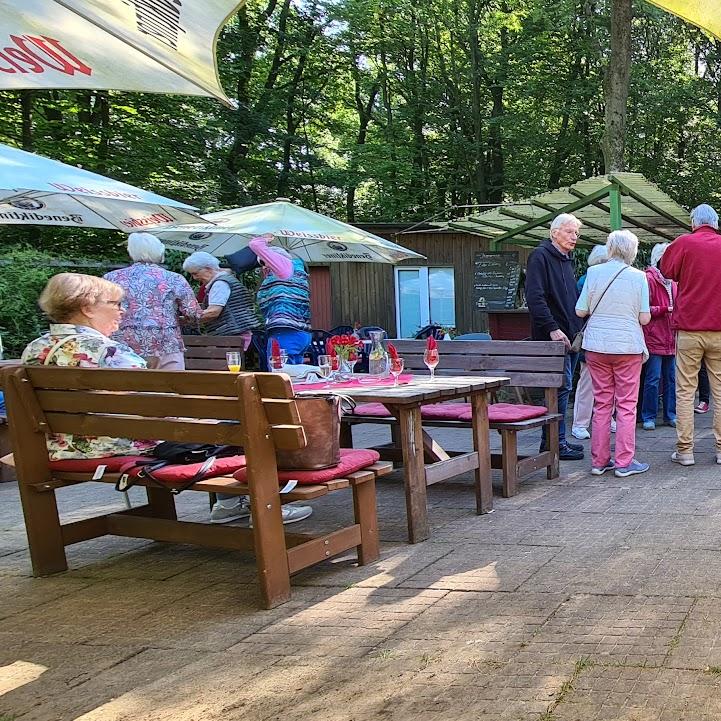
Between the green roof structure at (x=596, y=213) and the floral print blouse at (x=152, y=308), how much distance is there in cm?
565

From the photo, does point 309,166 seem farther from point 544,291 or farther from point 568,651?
point 568,651

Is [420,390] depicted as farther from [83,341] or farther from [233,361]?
[83,341]

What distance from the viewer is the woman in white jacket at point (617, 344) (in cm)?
672

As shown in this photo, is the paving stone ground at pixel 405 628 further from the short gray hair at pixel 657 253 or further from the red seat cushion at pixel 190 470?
the short gray hair at pixel 657 253

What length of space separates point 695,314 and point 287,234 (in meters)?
4.15

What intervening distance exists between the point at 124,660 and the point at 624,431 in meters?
4.38

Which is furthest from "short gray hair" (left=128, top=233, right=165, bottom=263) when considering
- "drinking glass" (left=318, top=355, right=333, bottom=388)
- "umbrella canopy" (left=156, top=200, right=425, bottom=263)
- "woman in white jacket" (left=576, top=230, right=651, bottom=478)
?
"woman in white jacket" (left=576, top=230, right=651, bottom=478)

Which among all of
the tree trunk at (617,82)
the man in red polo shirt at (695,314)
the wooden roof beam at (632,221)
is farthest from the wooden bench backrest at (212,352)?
the tree trunk at (617,82)

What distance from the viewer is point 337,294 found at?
2219cm

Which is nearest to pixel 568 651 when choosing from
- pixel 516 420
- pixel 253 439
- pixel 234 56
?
pixel 253 439

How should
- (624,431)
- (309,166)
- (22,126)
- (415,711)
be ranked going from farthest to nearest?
(309,166)
(22,126)
(624,431)
(415,711)

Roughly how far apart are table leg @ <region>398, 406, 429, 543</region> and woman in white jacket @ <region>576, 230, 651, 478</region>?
7.18 ft

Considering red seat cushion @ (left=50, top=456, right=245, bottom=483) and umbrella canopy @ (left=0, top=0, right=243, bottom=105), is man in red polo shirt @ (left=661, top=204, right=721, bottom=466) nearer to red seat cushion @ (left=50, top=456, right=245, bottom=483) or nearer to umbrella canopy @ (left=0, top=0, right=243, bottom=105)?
red seat cushion @ (left=50, top=456, right=245, bottom=483)

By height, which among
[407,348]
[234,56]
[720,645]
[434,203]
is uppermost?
[234,56]
